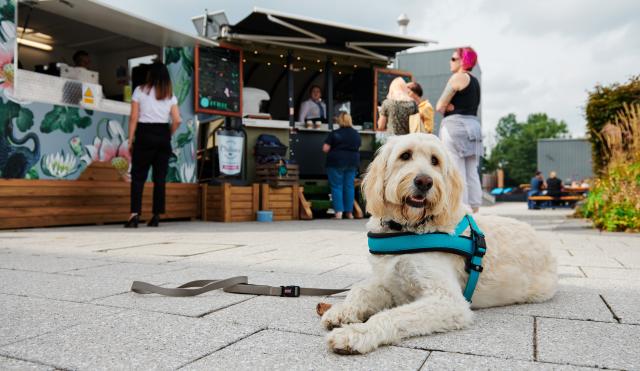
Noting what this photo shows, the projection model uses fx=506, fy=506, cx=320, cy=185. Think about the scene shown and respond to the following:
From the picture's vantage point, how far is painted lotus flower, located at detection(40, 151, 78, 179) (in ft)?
26.0

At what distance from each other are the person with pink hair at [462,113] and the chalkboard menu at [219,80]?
5655mm

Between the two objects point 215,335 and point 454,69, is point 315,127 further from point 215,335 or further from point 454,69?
point 215,335

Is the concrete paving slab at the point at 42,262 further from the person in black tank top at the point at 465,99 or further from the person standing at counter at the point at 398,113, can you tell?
the person standing at counter at the point at 398,113

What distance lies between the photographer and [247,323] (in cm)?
225

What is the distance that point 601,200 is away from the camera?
8.33 m

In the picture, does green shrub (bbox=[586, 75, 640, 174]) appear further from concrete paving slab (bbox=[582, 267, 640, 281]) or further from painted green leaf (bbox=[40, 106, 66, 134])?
painted green leaf (bbox=[40, 106, 66, 134])

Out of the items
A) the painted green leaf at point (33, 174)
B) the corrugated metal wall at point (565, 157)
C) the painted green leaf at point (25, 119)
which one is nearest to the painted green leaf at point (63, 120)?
the painted green leaf at point (25, 119)

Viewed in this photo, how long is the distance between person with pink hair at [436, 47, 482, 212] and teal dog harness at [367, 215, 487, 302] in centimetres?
368

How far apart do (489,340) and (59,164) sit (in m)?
7.87

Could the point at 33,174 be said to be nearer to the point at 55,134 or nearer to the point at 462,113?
the point at 55,134

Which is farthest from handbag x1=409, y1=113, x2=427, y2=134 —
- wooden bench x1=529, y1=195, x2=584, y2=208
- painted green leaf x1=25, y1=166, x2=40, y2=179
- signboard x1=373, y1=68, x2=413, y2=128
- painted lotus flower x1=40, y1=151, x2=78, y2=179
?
wooden bench x1=529, y1=195, x2=584, y2=208

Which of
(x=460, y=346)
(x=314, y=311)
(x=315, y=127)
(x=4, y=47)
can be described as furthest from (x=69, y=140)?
(x=460, y=346)

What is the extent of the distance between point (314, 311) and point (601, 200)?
294 inches

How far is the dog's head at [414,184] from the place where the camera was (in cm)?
231
